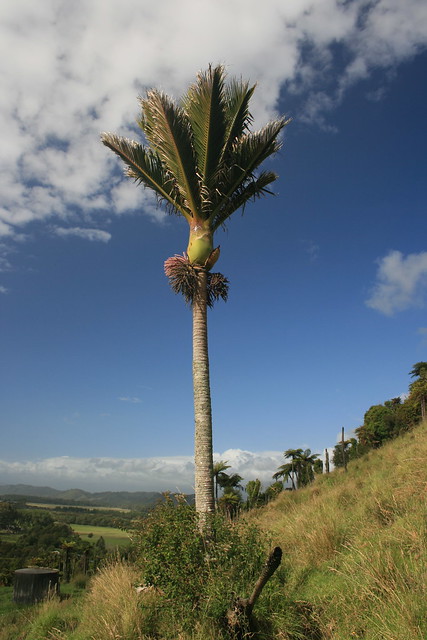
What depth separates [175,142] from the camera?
9.56 metres

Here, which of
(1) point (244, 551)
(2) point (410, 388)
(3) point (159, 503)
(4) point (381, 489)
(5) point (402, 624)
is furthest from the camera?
(2) point (410, 388)

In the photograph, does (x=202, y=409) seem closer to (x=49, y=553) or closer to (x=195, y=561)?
(x=195, y=561)

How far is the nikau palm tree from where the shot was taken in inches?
369

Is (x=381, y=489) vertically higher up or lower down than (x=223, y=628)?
higher up

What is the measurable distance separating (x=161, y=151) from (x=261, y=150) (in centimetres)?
242

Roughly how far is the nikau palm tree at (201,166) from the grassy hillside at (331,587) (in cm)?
290

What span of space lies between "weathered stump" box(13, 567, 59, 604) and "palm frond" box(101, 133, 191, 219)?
16642 millimetres

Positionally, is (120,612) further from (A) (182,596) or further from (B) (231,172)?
(B) (231,172)

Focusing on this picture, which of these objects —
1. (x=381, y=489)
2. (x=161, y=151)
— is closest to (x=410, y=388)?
(x=381, y=489)

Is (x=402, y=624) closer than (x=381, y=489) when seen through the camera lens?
Yes

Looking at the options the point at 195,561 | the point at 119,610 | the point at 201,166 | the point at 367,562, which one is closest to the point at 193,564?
the point at 195,561

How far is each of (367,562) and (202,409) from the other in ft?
13.7

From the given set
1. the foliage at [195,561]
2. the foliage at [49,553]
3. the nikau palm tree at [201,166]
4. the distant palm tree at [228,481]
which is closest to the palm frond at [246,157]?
the nikau palm tree at [201,166]

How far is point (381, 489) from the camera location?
9.88 m
